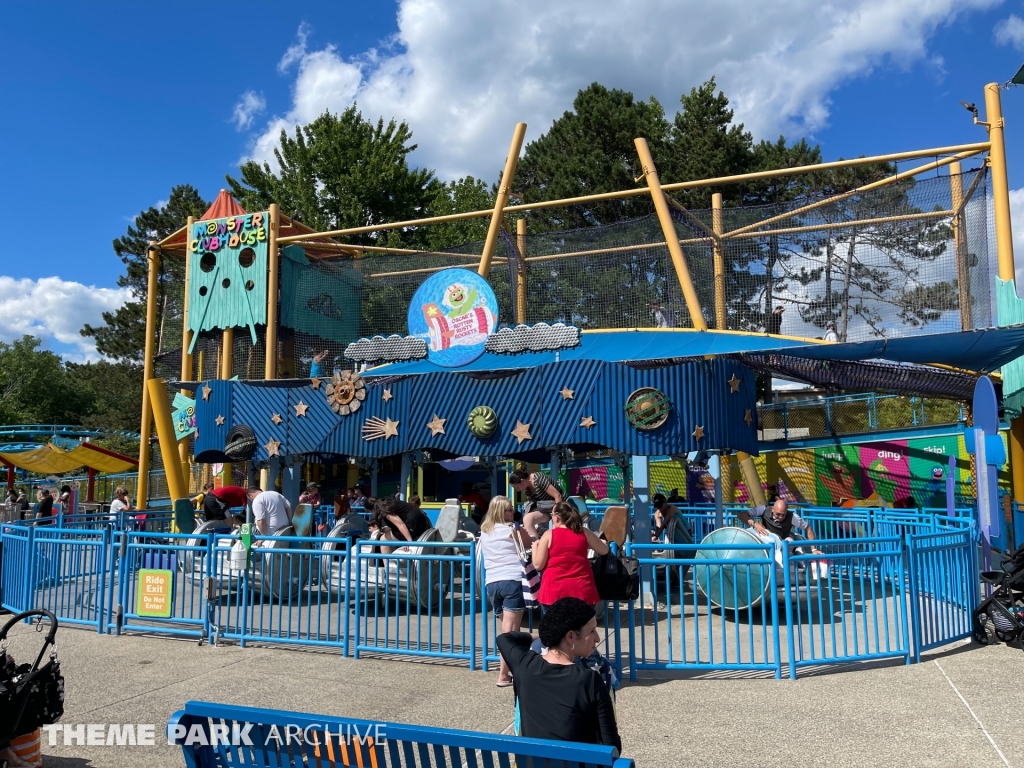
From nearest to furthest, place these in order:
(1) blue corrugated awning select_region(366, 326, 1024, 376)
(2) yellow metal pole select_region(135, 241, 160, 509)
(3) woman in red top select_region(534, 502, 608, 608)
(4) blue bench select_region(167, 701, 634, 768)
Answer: (4) blue bench select_region(167, 701, 634, 768), (3) woman in red top select_region(534, 502, 608, 608), (1) blue corrugated awning select_region(366, 326, 1024, 376), (2) yellow metal pole select_region(135, 241, 160, 509)

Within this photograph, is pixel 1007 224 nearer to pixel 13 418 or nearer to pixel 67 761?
pixel 67 761

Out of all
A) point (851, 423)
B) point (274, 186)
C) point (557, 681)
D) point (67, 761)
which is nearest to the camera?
point (557, 681)

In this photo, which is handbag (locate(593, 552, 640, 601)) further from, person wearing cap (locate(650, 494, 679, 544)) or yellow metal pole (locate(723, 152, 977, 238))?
yellow metal pole (locate(723, 152, 977, 238))

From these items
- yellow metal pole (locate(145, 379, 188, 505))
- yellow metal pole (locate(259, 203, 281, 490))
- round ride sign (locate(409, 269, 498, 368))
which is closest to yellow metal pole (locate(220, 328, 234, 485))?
yellow metal pole (locate(259, 203, 281, 490))

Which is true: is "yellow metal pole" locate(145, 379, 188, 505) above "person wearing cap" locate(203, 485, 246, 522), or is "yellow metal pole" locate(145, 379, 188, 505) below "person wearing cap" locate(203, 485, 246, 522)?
above

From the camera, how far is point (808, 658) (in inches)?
283

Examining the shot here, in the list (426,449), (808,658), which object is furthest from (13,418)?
(808,658)

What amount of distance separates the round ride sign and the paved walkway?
6762mm

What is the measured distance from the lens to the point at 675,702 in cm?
632

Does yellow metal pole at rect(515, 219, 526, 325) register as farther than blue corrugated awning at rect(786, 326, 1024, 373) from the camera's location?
Yes

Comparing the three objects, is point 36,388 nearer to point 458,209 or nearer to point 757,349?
point 458,209

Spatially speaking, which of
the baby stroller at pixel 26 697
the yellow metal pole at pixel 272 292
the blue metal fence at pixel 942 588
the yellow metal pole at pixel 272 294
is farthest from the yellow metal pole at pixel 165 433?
the blue metal fence at pixel 942 588

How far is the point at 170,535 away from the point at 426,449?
239 inches

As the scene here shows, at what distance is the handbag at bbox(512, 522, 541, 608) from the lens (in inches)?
284
